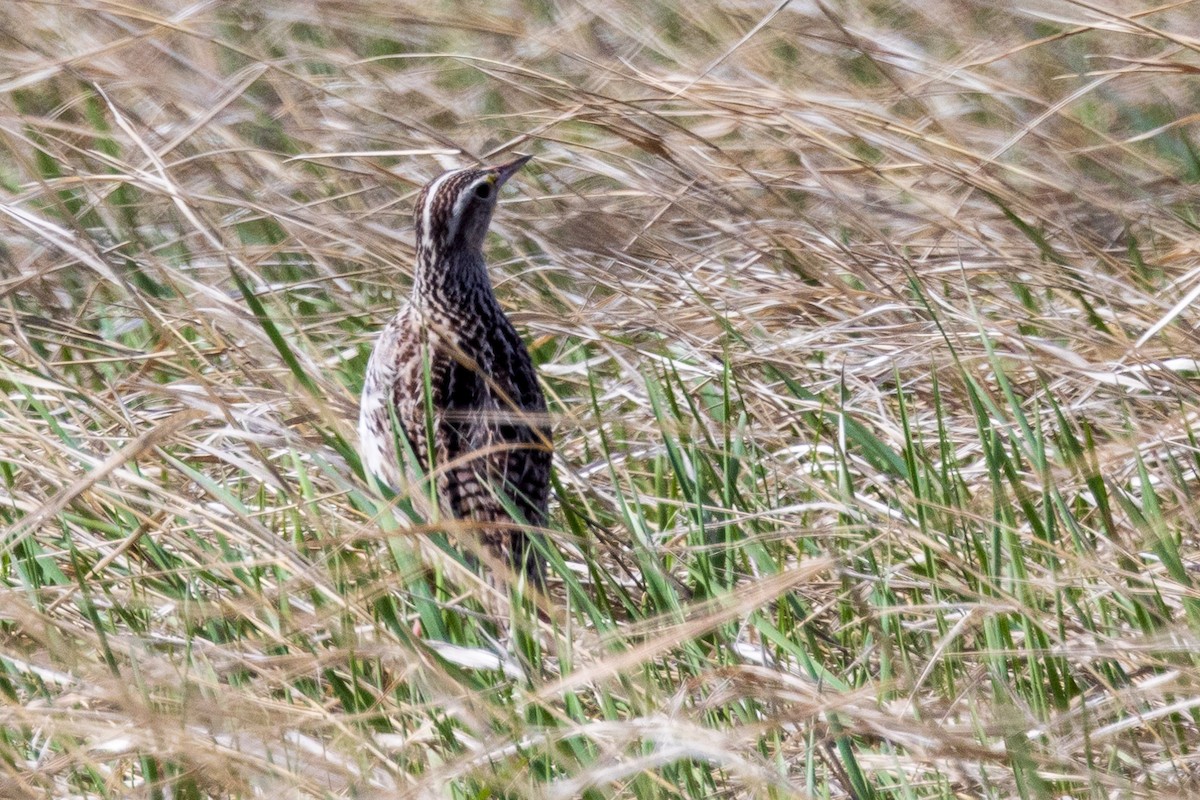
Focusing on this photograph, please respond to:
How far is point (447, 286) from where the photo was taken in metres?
4.61

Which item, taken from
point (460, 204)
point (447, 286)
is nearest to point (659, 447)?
point (447, 286)

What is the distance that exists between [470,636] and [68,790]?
3.01 ft

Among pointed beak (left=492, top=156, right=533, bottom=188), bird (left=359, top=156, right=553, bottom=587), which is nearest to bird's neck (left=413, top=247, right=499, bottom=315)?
bird (left=359, top=156, right=553, bottom=587)

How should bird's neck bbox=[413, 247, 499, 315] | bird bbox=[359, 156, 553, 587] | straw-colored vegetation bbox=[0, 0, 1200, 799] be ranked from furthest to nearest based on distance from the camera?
1. bird's neck bbox=[413, 247, 499, 315]
2. bird bbox=[359, 156, 553, 587]
3. straw-colored vegetation bbox=[0, 0, 1200, 799]

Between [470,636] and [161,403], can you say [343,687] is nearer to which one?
[470,636]

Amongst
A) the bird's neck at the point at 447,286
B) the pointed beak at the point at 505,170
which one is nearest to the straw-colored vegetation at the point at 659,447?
the pointed beak at the point at 505,170

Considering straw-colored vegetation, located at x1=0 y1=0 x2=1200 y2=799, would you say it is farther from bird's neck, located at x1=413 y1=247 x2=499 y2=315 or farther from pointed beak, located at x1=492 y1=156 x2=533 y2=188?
bird's neck, located at x1=413 y1=247 x2=499 y2=315

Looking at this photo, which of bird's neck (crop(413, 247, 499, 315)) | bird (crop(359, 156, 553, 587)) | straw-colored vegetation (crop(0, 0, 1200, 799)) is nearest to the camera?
straw-colored vegetation (crop(0, 0, 1200, 799))

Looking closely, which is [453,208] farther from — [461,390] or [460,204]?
[461,390]

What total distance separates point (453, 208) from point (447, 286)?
0.22 meters

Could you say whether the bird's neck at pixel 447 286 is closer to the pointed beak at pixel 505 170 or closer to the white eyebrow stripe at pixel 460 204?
the white eyebrow stripe at pixel 460 204

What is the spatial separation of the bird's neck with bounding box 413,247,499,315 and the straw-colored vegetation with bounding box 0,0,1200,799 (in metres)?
0.26

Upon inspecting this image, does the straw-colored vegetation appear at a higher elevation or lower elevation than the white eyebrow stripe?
lower

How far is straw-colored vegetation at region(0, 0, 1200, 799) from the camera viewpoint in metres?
2.79
